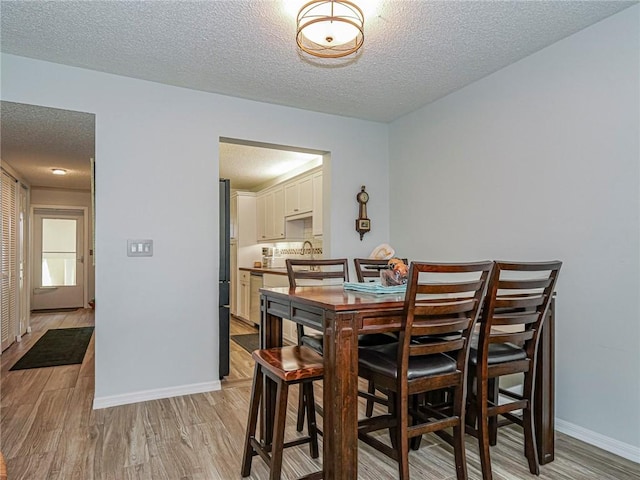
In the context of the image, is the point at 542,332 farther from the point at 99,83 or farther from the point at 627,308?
the point at 99,83

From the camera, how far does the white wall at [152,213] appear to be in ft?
9.94

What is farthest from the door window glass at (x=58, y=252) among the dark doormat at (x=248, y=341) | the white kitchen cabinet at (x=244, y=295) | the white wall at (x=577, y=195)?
the white wall at (x=577, y=195)

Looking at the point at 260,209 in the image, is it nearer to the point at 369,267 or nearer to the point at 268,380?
the point at 369,267

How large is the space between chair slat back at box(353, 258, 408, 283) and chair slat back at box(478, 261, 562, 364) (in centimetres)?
109

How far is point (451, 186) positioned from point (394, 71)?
1065 millimetres

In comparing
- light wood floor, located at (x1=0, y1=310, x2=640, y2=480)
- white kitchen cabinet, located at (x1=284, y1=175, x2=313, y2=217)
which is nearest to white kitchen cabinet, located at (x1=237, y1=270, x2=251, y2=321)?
white kitchen cabinet, located at (x1=284, y1=175, x2=313, y2=217)

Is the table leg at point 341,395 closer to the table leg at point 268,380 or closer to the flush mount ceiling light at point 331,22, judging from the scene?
the table leg at point 268,380

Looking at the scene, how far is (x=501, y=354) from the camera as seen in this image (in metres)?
2.06

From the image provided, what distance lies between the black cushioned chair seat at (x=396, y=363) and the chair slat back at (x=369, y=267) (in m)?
1.07

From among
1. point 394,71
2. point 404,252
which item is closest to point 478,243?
point 404,252

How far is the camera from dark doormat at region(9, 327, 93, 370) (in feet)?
13.9

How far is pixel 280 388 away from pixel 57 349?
4281mm

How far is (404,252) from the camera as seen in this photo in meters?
4.04

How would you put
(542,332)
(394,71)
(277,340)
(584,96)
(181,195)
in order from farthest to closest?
(181,195)
(394,71)
(584,96)
(277,340)
(542,332)
